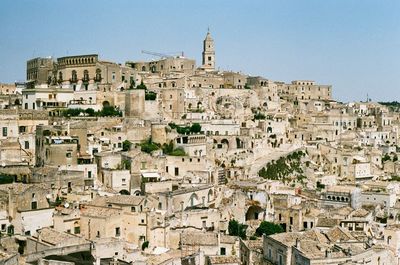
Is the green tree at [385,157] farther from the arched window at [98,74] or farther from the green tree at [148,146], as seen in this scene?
the arched window at [98,74]

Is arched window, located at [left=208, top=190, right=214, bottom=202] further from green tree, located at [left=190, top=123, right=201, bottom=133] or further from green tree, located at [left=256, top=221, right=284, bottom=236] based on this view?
green tree, located at [left=190, top=123, right=201, bottom=133]

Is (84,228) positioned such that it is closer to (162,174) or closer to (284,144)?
(162,174)

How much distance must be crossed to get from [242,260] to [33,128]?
18.4 metres

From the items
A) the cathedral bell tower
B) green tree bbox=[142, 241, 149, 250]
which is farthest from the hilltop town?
the cathedral bell tower

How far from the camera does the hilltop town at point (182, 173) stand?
2412 cm

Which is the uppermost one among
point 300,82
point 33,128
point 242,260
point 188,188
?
point 300,82

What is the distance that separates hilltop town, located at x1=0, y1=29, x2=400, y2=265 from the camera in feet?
79.2

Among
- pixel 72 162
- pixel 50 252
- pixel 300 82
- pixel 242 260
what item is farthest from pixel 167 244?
pixel 300 82

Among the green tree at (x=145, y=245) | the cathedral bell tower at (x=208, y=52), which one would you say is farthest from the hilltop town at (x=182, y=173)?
the cathedral bell tower at (x=208, y=52)

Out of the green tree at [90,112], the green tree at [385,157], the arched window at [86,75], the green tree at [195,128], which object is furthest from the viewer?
the green tree at [385,157]

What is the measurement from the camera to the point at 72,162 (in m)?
32.1

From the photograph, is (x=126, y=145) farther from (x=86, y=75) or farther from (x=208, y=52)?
(x=208, y=52)

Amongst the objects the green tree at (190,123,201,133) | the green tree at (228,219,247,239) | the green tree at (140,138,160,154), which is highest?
the green tree at (190,123,201,133)

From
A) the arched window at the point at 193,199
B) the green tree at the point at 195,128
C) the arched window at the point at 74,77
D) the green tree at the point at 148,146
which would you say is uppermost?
the arched window at the point at 74,77
